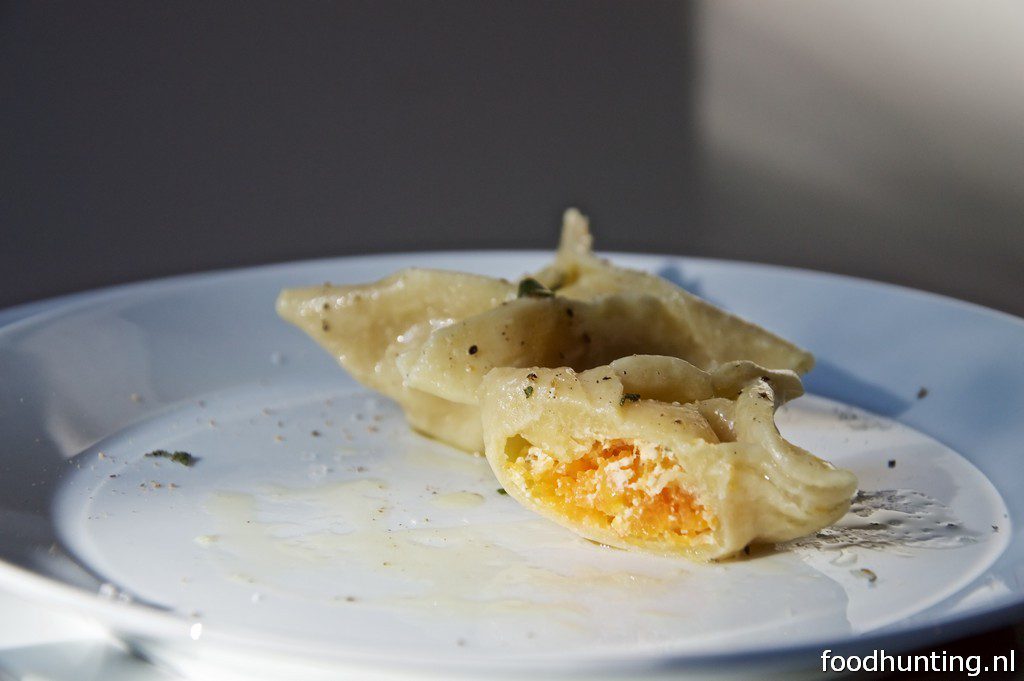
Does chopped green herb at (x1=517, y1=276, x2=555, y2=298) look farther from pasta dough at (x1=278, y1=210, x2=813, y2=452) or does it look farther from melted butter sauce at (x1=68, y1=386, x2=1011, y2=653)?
melted butter sauce at (x1=68, y1=386, x2=1011, y2=653)

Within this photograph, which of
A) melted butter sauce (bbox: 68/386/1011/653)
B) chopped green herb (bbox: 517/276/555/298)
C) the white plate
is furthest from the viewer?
chopped green herb (bbox: 517/276/555/298)

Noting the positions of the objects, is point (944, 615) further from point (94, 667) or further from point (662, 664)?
point (94, 667)

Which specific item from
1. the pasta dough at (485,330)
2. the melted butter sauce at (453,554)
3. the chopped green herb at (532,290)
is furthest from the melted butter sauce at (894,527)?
the chopped green herb at (532,290)

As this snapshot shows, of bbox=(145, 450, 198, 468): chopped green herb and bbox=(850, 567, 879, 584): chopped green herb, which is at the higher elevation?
bbox=(850, 567, 879, 584): chopped green herb

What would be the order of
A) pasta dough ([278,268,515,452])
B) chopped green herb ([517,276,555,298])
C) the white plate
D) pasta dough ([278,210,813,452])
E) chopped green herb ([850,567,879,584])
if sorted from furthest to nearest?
pasta dough ([278,268,515,452])
chopped green herb ([517,276,555,298])
pasta dough ([278,210,813,452])
chopped green herb ([850,567,879,584])
the white plate

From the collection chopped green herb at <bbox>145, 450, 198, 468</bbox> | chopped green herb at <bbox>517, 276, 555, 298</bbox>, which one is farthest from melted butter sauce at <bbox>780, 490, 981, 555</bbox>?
chopped green herb at <bbox>145, 450, 198, 468</bbox>

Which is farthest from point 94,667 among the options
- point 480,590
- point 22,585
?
point 480,590

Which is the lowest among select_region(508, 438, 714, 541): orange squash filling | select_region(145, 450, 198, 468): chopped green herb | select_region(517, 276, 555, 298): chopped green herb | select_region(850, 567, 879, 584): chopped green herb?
select_region(145, 450, 198, 468): chopped green herb
